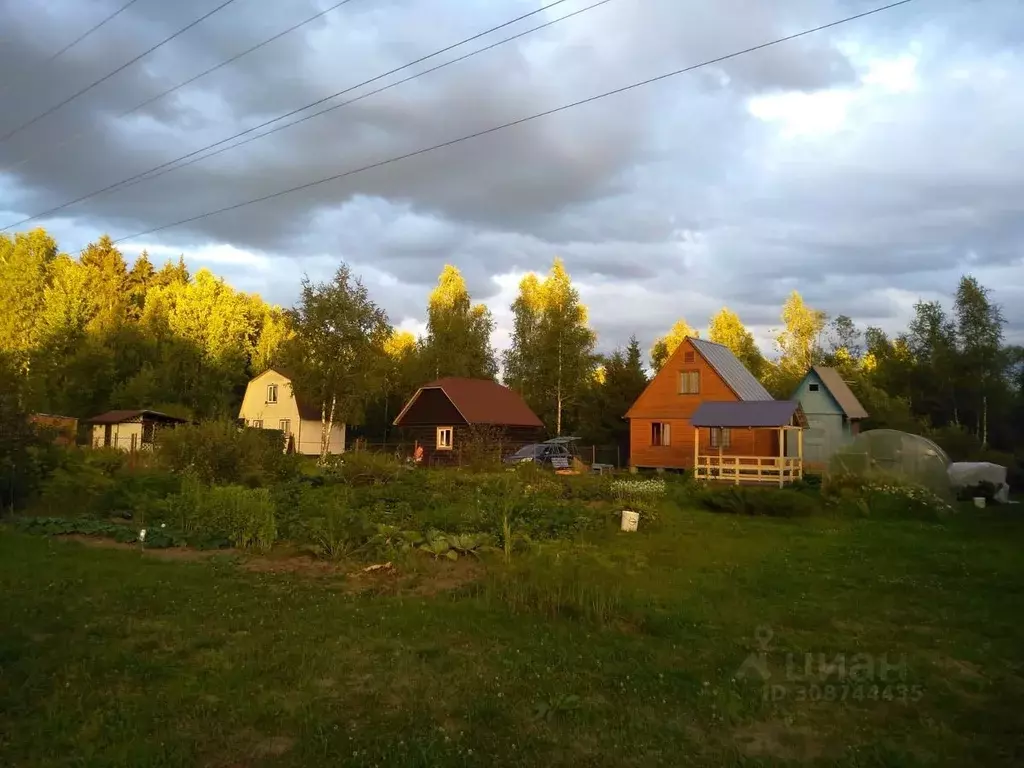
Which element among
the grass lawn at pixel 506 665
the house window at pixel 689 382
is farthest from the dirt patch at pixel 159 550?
the house window at pixel 689 382

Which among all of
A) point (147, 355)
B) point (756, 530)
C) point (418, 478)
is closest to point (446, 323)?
point (147, 355)

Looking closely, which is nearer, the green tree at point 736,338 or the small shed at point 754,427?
the small shed at point 754,427

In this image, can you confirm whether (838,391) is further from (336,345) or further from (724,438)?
Result: (336,345)

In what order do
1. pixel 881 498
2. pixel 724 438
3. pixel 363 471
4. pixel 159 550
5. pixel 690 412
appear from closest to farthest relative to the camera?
1. pixel 159 550
2. pixel 881 498
3. pixel 363 471
4. pixel 724 438
5. pixel 690 412

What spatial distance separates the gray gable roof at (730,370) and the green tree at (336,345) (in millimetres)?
18561

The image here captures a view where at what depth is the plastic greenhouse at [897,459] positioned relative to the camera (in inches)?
780

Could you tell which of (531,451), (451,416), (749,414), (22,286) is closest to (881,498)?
(749,414)

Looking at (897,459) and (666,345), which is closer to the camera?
(897,459)

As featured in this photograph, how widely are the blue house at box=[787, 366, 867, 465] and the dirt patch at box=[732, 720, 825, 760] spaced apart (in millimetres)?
36036

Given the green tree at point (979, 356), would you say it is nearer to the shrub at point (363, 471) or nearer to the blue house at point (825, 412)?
the blue house at point (825, 412)

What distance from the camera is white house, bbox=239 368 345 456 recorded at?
4981cm

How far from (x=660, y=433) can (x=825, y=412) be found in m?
9.22

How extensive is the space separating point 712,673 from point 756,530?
9.95m

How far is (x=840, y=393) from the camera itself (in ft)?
128
